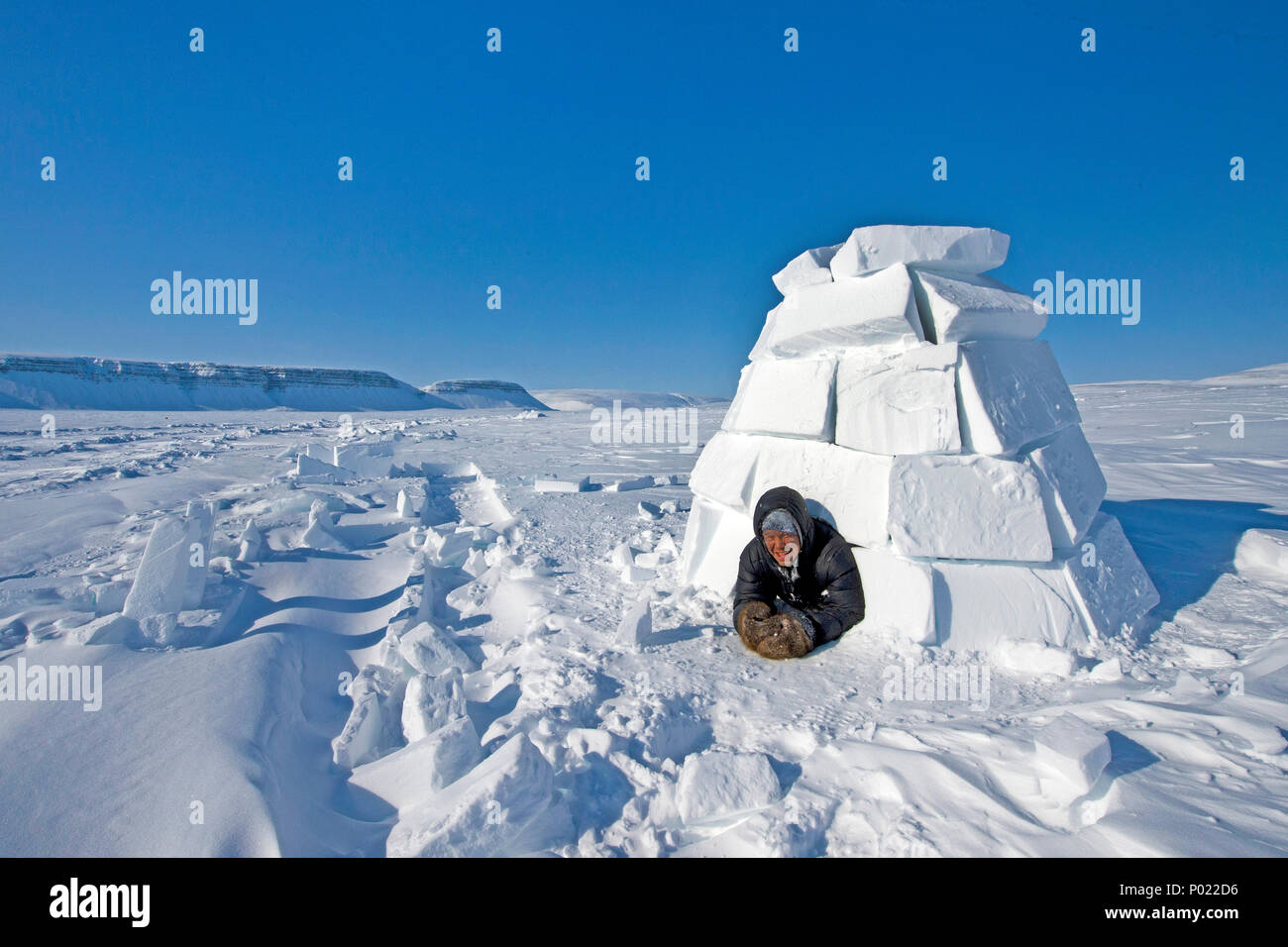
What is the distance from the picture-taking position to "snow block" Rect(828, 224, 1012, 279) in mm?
3170

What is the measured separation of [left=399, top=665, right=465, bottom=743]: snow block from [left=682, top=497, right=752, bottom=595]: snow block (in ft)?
5.46

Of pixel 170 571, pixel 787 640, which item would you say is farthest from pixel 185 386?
pixel 787 640

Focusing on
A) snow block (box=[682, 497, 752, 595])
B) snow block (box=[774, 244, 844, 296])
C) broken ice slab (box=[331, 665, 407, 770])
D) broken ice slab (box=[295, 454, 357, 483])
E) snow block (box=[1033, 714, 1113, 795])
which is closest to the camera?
snow block (box=[1033, 714, 1113, 795])

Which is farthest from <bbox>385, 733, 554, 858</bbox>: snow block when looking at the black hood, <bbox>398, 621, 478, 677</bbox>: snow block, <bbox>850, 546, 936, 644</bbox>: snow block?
<bbox>850, 546, 936, 644</bbox>: snow block

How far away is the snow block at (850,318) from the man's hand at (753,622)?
1569 millimetres

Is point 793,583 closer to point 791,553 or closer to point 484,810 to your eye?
point 791,553

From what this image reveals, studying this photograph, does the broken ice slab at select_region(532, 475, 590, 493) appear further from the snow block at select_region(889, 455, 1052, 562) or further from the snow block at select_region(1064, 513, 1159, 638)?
the snow block at select_region(1064, 513, 1159, 638)

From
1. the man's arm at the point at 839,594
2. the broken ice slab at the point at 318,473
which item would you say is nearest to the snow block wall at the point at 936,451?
the man's arm at the point at 839,594

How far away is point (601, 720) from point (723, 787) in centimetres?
70

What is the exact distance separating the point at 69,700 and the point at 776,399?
144 inches

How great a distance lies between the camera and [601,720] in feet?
7.71

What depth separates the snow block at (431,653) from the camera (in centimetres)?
286
